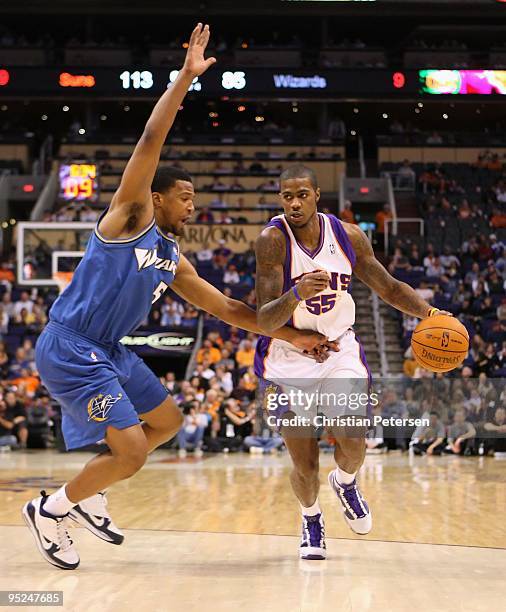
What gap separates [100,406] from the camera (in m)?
4.71

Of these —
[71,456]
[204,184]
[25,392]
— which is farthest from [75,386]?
[204,184]

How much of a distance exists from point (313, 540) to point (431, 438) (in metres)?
9.50

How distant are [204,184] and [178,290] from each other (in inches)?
846

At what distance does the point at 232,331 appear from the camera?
18672mm

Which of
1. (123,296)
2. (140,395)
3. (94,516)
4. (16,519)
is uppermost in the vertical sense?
(123,296)

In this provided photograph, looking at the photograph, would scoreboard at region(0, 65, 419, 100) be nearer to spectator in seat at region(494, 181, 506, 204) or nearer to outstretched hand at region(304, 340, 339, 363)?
spectator in seat at region(494, 181, 506, 204)

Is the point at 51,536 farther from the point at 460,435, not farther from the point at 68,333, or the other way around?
the point at 460,435

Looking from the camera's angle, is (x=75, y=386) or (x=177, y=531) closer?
(x=75, y=386)

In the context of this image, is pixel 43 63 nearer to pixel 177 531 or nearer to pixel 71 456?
pixel 71 456

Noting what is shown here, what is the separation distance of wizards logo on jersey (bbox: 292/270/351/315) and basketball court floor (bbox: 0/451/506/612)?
1.38m

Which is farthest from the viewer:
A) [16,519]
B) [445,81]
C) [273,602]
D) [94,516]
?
[445,81]

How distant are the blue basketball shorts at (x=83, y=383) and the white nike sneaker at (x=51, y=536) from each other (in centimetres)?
39

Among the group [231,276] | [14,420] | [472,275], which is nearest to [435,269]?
[472,275]

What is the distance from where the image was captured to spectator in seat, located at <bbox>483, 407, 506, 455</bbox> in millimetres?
14062
